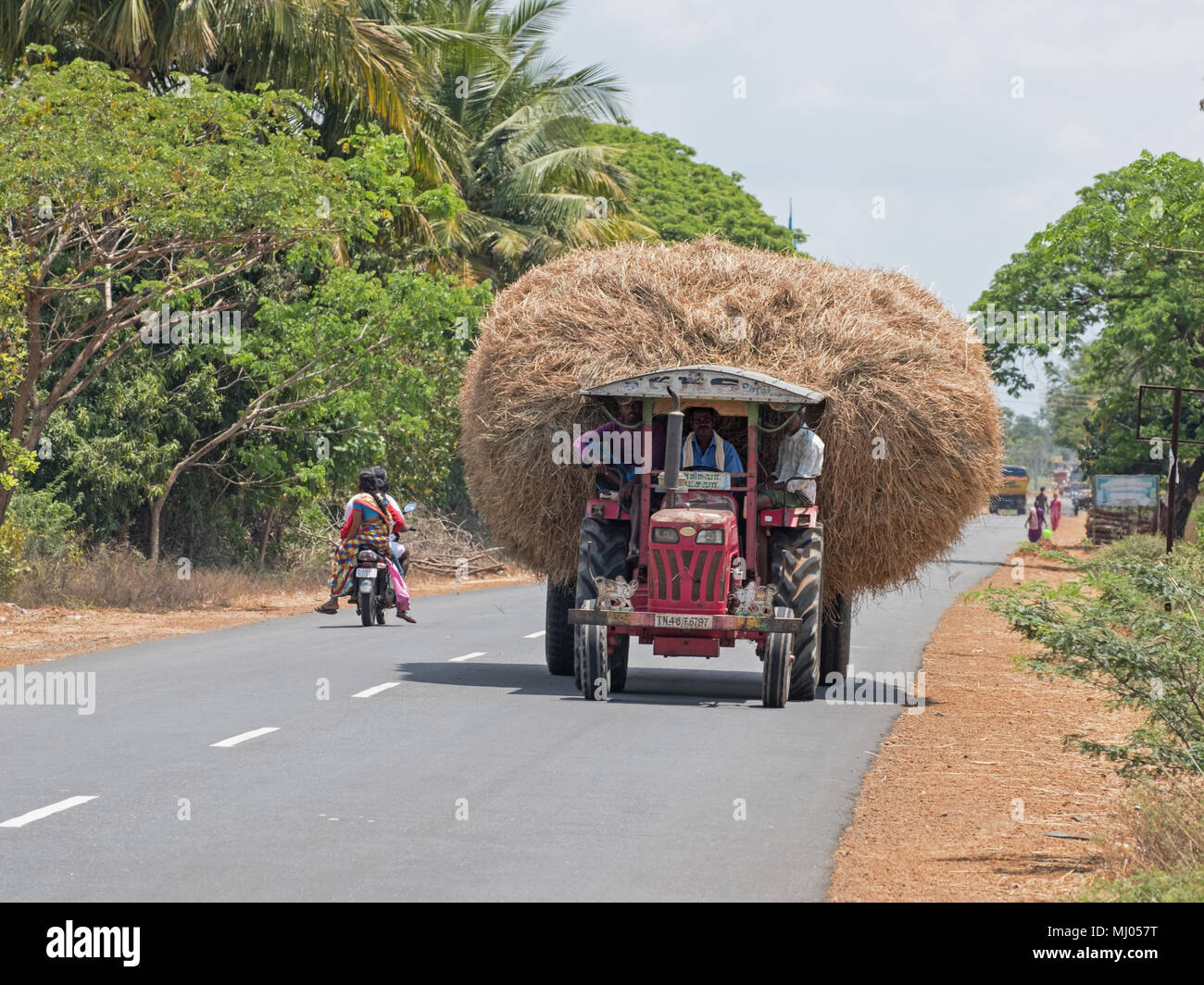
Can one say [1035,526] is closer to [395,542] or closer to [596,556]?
[395,542]

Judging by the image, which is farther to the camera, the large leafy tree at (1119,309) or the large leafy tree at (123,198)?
the large leafy tree at (1119,309)

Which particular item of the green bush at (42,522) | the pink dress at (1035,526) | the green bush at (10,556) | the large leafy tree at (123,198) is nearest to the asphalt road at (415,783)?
the green bush at (10,556)

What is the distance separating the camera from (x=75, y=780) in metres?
9.88

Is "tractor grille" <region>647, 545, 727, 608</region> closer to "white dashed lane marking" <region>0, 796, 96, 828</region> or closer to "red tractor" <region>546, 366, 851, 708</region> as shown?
"red tractor" <region>546, 366, 851, 708</region>

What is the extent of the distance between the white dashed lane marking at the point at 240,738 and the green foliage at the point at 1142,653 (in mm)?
4996

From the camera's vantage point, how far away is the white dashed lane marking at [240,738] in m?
11.3

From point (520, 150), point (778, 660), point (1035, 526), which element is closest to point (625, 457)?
point (778, 660)

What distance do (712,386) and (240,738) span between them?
4.97 metres

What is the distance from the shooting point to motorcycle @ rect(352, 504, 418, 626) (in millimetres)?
20922

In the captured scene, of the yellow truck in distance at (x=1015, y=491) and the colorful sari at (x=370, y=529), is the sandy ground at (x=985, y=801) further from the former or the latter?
the yellow truck in distance at (x=1015, y=491)

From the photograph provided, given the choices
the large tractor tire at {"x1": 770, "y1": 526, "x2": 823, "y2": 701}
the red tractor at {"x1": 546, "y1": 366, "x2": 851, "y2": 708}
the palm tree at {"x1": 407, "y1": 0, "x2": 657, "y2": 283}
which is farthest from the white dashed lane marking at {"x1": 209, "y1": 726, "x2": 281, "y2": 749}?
the palm tree at {"x1": 407, "y1": 0, "x2": 657, "y2": 283}

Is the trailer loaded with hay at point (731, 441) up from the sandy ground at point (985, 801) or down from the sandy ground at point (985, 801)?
up

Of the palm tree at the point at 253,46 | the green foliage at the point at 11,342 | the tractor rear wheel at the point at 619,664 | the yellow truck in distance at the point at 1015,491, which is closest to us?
the tractor rear wheel at the point at 619,664

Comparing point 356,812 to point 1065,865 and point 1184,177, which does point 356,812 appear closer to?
point 1065,865
